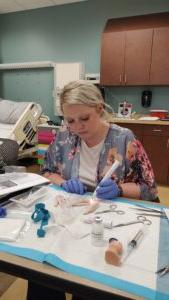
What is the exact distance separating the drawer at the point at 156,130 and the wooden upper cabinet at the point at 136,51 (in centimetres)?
58

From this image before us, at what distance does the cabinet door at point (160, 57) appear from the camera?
283 cm

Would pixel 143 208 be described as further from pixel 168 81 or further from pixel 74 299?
pixel 168 81

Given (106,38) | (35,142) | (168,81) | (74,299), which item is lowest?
(74,299)

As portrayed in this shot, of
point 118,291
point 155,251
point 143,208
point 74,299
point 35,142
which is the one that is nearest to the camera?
point 118,291

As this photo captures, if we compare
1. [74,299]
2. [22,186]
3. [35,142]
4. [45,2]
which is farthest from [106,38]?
[74,299]

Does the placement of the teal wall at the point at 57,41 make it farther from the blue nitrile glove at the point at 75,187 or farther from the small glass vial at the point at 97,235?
the small glass vial at the point at 97,235

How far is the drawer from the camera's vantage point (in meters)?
2.80

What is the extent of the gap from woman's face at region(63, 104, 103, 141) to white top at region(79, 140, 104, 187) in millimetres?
79

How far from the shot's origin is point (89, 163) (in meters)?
1.19

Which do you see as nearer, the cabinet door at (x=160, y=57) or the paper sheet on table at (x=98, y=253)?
the paper sheet on table at (x=98, y=253)

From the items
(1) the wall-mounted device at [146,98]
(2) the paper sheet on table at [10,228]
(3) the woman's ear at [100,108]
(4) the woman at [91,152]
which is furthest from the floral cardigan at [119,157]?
(1) the wall-mounted device at [146,98]

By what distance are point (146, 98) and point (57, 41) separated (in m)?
1.74

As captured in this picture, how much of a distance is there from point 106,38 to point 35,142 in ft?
5.63

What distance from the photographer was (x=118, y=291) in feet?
1.62
